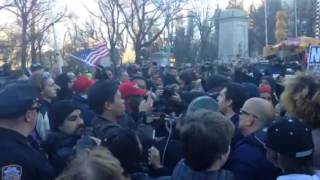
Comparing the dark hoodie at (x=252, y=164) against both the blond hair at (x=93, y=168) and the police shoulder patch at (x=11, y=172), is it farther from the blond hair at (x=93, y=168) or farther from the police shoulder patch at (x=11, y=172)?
the police shoulder patch at (x=11, y=172)

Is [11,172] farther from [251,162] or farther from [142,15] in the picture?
[142,15]

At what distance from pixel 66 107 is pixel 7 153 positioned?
73.1 inches

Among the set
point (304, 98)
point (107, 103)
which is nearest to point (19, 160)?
point (107, 103)

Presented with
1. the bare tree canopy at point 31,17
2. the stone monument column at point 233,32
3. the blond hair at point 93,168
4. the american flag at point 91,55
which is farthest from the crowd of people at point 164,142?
the stone monument column at point 233,32

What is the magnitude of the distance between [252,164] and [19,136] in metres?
1.56

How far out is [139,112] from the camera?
21.5 ft

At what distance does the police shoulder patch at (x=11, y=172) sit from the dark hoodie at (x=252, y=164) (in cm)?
139

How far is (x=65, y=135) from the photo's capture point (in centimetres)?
499

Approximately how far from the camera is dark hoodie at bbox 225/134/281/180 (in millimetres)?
3896

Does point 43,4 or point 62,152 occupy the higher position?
point 43,4

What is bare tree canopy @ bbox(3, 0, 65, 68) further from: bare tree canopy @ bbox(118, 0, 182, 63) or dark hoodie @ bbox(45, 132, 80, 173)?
dark hoodie @ bbox(45, 132, 80, 173)

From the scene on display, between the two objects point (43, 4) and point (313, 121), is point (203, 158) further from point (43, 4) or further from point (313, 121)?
point (43, 4)

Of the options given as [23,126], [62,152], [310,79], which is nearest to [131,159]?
[23,126]

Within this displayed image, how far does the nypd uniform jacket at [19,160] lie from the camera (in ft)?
11.0
